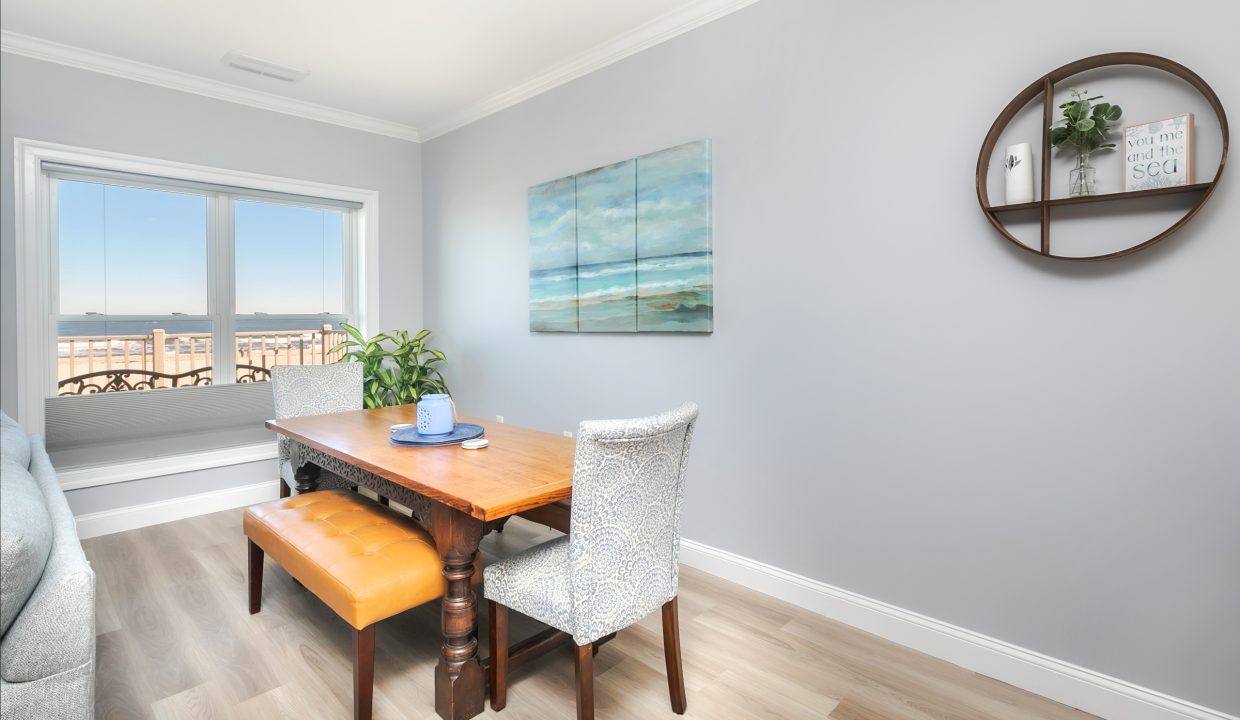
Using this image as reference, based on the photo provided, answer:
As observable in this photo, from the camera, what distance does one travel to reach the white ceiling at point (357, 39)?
8.94ft

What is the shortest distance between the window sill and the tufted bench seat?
179 cm

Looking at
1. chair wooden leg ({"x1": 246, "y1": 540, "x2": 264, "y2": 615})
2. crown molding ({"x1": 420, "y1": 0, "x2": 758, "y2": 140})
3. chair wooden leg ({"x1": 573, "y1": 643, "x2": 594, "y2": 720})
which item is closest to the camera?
chair wooden leg ({"x1": 573, "y1": 643, "x2": 594, "y2": 720})

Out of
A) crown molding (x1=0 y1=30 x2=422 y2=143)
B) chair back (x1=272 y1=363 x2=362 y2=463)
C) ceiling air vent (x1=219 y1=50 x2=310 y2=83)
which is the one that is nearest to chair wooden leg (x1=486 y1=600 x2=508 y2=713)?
chair back (x1=272 y1=363 x2=362 y2=463)

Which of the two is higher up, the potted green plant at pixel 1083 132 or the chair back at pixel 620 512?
the potted green plant at pixel 1083 132

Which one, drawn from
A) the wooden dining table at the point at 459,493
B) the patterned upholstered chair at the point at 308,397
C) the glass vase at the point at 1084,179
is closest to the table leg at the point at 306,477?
the patterned upholstered chair at the point at 308,397

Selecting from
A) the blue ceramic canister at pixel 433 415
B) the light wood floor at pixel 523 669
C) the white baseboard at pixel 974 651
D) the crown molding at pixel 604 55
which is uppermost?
the crown molding at pixel 604 55

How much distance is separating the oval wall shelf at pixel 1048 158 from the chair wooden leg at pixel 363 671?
227 centimetres

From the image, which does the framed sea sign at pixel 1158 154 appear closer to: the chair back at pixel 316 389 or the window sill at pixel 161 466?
the chair back at pixel 316 389

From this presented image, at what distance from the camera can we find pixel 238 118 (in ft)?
12.2

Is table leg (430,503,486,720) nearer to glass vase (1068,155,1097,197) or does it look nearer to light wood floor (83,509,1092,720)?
light wood floor (83,509,1092,720)

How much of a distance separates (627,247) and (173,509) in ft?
10.1

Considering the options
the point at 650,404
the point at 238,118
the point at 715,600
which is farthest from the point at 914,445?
the point at 238,118

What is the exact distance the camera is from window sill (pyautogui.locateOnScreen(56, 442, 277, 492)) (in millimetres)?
3273

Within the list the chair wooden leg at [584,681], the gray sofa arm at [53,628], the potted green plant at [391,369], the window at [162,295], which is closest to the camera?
the gray sofa arm at [53,628]
